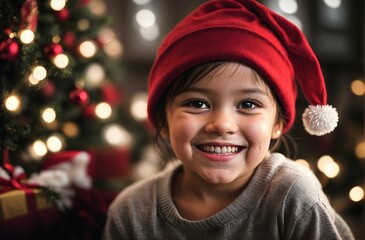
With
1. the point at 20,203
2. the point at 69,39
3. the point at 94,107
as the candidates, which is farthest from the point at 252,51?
the point at 94,107

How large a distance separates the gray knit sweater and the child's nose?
0.64ft

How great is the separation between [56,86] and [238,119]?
3.14 ft

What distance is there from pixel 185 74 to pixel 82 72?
831 millimetres

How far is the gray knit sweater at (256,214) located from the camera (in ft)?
3.40

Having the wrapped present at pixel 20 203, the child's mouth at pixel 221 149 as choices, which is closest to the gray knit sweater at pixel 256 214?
the child's mouth at pixel 221 149

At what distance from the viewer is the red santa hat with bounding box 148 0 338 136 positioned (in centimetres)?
104

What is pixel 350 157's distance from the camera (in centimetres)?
195

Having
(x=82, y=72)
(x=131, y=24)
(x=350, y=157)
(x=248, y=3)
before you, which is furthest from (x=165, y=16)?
(x=248, y=3)

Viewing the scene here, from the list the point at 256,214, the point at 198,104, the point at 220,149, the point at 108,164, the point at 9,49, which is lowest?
the point at 108,164

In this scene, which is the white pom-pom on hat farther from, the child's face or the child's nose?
the child's nose

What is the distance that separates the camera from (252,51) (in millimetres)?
1036

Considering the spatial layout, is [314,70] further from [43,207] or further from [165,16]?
[165,16]

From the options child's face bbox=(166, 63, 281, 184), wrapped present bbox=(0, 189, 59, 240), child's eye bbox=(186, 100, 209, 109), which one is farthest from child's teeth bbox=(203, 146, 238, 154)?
wrapped present bbox=(0, 189, 59, 240)

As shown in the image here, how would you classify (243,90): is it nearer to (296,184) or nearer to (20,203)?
(296,184)
